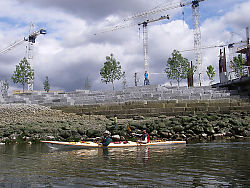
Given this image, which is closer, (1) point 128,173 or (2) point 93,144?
(1) point 128,173

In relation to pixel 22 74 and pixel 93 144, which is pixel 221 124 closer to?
pixel 93 144

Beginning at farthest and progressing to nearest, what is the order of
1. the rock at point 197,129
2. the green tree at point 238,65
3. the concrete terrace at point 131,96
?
1. the green tree at point 238,65
2. the concrete terrace at point 131,96
3. the rock at point 197,129

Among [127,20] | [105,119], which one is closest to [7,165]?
[105,119]

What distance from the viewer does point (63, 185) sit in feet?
26.0

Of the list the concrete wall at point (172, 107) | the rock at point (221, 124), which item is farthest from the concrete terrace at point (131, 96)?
the rock at point (221, 124)

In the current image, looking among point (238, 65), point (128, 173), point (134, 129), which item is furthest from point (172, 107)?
point (238, 65)

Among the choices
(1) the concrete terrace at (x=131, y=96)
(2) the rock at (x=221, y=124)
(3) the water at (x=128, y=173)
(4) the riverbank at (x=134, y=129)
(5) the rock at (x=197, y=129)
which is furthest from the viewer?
(1) the concrete terrace at (x=131, y=96)

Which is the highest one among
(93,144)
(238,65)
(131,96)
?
(238,65)

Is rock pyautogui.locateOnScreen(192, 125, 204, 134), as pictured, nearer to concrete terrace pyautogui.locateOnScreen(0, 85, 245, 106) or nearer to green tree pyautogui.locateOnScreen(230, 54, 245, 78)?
concrete terrace pyautogui.locateOnScreen(0, 85, 245, 106)

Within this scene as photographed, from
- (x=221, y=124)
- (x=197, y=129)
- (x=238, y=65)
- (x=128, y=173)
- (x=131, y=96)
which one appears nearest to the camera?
(x=128, y=173)

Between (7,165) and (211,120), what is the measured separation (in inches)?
733

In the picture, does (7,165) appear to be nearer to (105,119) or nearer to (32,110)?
(105,119)

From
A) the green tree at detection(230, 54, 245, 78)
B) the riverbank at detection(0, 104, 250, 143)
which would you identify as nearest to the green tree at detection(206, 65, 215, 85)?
the green tree at detection(230, 54, 245, 78)

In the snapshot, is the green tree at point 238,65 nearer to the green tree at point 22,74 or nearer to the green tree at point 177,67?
the green tree at point 177,67
